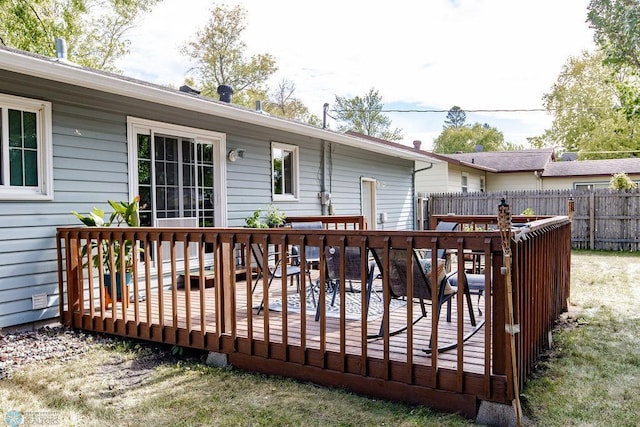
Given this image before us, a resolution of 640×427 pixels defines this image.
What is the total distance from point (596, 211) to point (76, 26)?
57.2 ft

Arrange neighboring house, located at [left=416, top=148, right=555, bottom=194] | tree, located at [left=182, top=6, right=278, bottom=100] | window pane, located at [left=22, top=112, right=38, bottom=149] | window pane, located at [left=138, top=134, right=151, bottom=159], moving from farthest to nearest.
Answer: tree, located at [left=182, top=6, right=278, bottom=100]
neighboring house, located at [left=416, top=148, right=555, bottom=194]
window pane, located at [left=138, top=134, right=151, bottom=159]
window pane, located at [left=22, top=112, right=38, bottom=149]

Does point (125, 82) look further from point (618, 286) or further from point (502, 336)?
point (618, 286)

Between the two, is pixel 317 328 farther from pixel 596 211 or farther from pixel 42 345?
pixel 596 211

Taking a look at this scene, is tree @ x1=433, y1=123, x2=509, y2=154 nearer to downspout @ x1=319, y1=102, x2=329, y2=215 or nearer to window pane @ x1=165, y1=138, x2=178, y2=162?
downspout @ x1=319, y1=102, x2=329, y2=215

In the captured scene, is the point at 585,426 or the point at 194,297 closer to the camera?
the point at 585,426

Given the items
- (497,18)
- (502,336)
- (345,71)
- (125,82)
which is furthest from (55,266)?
(345,71)

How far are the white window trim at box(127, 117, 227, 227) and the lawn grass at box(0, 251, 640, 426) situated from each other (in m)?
2.32

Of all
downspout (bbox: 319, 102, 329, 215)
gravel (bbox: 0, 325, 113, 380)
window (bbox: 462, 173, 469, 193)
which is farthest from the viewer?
window (bbox: 462, 173, 469, 193)

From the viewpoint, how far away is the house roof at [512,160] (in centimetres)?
1914

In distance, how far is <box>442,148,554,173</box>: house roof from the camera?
19141 millimetres

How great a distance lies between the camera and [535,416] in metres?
2.73

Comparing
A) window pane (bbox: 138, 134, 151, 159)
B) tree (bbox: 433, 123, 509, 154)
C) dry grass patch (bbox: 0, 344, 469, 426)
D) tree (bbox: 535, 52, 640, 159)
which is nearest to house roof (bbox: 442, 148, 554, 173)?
tree (bbox: 535, 52, 640, 159)

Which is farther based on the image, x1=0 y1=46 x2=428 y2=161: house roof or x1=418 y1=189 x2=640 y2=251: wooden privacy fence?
x1=418 y1=189 x2=640 y2=251: wooden privacy fence

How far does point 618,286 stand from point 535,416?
5268 millimetres
